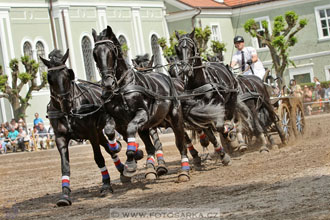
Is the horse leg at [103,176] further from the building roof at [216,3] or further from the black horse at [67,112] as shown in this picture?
the building roof at [216,3]

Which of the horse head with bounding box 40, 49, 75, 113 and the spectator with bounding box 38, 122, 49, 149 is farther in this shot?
the spectator with bounding box 38, 122, 49, 149

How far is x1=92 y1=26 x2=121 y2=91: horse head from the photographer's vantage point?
10242 millimetres

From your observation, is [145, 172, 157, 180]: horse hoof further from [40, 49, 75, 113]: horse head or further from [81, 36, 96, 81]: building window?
[81, 36, 96, 81]: building window

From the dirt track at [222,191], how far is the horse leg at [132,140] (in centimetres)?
40

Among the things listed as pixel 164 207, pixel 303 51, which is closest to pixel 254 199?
pixel 164 207

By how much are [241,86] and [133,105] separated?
4.61m

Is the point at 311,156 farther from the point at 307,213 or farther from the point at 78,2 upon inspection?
the point at 78,2

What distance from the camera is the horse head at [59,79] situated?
412 inches

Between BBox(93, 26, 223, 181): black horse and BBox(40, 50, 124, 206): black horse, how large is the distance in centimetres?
42

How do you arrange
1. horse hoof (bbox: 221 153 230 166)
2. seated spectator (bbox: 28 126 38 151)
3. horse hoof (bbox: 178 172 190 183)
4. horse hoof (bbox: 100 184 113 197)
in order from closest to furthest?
horse hoof (bbox: 100 184 113 197) < horse hoof (bbox: 178 172 190 183) < horse hoof (bbox: 221 153 230 166) < seated spectator (bbox: 28 126 38 151)

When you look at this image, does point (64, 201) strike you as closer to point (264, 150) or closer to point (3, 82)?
point (264, 150)

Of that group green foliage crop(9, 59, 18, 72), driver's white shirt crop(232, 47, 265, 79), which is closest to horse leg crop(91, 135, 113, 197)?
driver's white shirt crop(232, 47, 265, 79)

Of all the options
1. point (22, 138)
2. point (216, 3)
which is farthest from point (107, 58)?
point (216, 3)

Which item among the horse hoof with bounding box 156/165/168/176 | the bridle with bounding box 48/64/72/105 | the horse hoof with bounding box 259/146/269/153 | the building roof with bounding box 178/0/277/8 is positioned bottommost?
the horse hoof with bounding box 259/146/269/153
